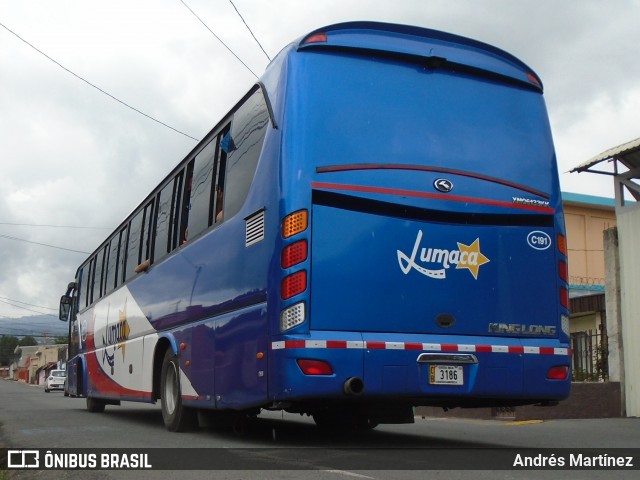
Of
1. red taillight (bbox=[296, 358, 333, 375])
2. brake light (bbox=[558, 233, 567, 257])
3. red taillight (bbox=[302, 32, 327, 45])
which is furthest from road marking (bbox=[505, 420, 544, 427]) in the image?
red taillight (bbox=[302, 32, 327, 45])

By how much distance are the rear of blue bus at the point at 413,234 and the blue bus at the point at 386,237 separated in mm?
14

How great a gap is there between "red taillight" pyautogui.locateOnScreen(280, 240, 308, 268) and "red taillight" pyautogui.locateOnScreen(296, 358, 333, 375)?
84cm

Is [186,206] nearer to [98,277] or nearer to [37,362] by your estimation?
[98,277]

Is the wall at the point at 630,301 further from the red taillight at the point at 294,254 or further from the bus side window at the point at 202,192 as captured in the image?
the red taillight at the point at 294,254

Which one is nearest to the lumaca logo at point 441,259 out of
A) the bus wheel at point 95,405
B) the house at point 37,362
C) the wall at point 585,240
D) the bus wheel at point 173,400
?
the bus wheel at point 173,400

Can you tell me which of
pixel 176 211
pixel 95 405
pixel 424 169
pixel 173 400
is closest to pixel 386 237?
pixel 424 169

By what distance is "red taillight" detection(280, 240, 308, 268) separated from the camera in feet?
22.5

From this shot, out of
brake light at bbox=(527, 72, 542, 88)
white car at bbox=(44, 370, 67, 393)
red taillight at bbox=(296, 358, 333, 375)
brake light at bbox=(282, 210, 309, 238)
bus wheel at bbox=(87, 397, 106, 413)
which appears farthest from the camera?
white car at bbox=(44, 370, 67, 393)

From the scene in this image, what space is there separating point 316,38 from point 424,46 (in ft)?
3.73

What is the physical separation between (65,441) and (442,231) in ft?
16.2

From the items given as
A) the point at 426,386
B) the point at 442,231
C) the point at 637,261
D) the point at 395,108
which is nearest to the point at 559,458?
the point at 426,386

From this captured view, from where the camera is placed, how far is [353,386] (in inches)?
264

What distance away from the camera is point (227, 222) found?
8359mm

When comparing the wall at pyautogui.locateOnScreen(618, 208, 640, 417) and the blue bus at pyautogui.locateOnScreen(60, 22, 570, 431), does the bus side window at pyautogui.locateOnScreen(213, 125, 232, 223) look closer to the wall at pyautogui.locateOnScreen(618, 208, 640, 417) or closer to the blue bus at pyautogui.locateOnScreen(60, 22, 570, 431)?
the blue bus at pyautogui.locateOnScreen(60, 22, 570, 431)
